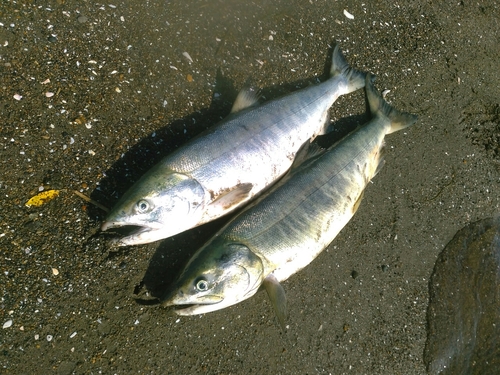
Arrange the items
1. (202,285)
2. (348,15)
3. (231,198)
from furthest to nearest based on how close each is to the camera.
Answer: (348,15), (231,198), (202,285)

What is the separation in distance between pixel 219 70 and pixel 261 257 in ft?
7.21

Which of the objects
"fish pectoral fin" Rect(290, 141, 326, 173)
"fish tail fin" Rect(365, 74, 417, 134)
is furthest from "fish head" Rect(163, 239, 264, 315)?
"fish tail fin" Rect(365, 74, 417, 134)

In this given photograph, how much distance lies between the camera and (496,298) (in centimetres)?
493

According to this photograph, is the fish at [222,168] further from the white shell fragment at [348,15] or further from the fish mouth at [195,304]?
the white shell fragment at [348,15]

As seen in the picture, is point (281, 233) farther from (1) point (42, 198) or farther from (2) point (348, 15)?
(2) point (348, 15)

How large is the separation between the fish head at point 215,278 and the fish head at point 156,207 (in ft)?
1.07

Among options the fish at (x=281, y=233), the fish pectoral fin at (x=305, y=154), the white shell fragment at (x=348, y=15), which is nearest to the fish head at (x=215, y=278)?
the fish at (x=281, y=233)

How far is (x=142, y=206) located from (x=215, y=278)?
0.77m

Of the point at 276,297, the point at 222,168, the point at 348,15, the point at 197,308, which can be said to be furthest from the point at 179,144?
the point at 348,15

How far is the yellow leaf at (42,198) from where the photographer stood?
10.2ft

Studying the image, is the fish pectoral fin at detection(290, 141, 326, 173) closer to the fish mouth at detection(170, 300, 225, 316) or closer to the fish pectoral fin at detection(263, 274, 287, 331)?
the fish pectoral fin at detection(263, 274, 287, 331)

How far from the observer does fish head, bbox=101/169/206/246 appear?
113 inches

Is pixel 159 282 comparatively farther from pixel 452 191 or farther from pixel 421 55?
pixel 421 55

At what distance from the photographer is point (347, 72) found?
4402 mm
